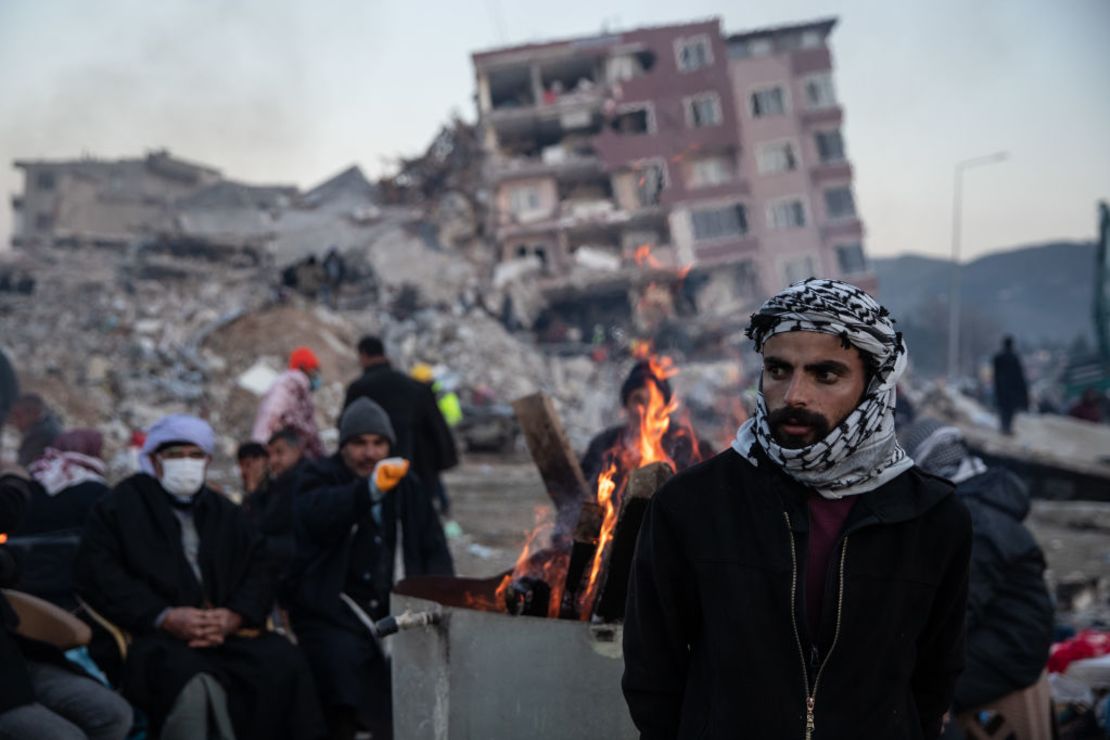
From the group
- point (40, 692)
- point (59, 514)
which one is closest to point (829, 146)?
point (59, 514)

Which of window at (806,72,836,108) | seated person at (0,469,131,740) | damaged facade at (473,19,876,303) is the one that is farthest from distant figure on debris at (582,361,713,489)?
window at (806,72,836,108)

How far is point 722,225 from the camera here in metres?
39.2

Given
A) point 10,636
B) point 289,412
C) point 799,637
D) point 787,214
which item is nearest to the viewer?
point 799,637

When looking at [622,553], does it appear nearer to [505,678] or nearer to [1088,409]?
[505,678]

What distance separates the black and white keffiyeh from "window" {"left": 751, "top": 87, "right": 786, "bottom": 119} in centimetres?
4277

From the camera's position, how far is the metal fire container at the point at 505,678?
2.75 m

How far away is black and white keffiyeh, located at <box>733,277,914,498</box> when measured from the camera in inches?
77.7

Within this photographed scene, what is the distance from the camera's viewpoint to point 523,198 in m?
37.3

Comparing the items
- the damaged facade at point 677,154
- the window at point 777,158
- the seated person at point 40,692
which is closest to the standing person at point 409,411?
the seated person at point 40,692

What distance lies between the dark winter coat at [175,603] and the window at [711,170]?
38.0 m

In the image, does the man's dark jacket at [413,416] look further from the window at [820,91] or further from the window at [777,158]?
the window at [820,91]

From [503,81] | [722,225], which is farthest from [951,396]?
[503,81]

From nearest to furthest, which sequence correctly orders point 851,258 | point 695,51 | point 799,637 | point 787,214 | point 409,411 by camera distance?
point 799,637 → point 409,411 → point 695,51 → point 851,258 → point 787,214

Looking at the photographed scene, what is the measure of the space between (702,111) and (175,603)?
39231 millimetres
